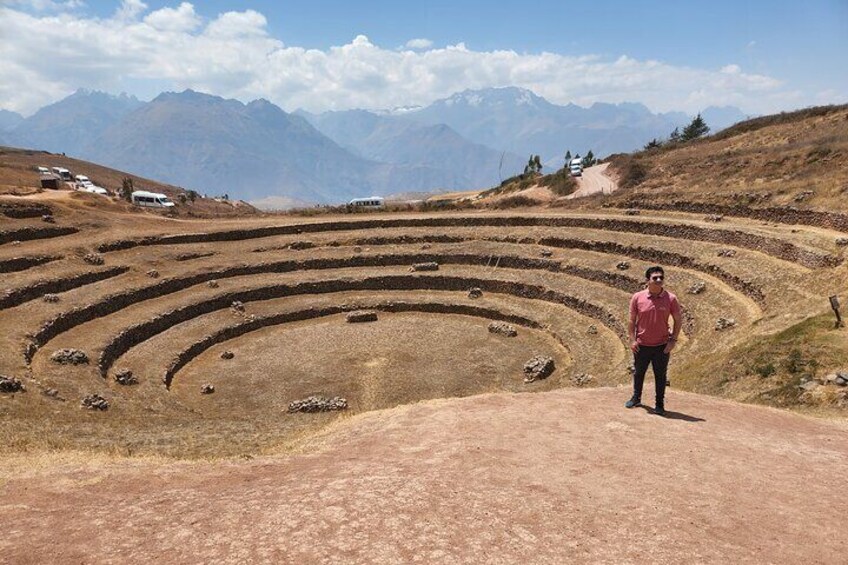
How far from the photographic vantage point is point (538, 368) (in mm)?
36656

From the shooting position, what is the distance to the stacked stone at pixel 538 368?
36344 millimetres

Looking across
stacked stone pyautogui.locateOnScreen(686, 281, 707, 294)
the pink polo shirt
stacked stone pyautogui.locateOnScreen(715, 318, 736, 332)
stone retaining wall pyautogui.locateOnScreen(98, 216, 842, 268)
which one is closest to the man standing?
the pink polo shirt

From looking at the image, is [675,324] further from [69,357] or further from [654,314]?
[69,357]

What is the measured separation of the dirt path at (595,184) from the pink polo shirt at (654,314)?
72.1 metres

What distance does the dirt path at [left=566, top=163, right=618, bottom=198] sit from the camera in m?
89.0

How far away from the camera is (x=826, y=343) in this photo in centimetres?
2245

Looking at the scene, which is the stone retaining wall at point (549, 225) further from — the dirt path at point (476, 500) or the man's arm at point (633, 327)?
the dirt path at point (476, 500)

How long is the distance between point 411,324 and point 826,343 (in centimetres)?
3218

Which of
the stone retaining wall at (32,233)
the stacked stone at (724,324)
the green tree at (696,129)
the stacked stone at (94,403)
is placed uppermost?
the green tree at (696,129)

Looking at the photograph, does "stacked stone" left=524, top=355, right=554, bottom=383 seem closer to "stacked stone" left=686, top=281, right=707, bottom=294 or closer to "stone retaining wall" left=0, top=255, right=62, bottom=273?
"stacked stone" left=686, top=281, right=707, bottom=294

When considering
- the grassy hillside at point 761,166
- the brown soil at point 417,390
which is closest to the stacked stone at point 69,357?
the brown soil at point 417,390

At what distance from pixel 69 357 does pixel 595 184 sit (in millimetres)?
85890

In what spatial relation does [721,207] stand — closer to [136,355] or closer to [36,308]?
[136,355]

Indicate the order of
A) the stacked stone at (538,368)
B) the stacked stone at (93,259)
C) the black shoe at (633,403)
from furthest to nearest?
the stacked stone at (93,259)
the stacked stone at (538,368)
the black shoe at (633,403)
